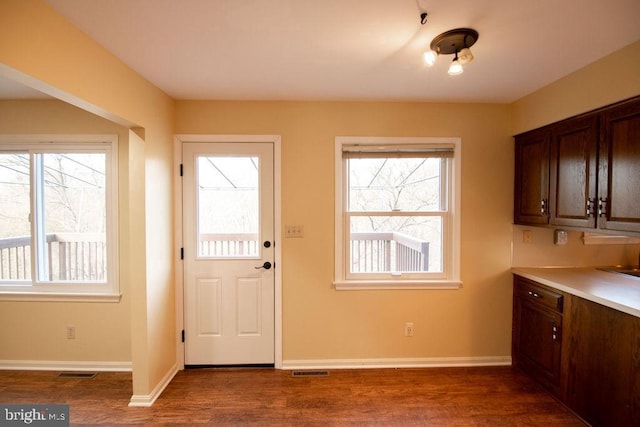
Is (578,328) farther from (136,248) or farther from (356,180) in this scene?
(136,248)

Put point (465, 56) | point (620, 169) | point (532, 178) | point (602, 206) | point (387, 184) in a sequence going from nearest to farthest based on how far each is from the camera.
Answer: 1. point (465, 56)
2. point (620, 169)
3. point (602, 206)
4. point (532, 178)
5. point (387, 184)

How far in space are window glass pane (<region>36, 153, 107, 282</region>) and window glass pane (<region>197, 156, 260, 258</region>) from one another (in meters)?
0.89

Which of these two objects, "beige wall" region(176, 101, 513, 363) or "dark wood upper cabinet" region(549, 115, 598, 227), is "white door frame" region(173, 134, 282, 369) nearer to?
"beige wall" region(176, 101, 513, 363)

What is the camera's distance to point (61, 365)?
238cm

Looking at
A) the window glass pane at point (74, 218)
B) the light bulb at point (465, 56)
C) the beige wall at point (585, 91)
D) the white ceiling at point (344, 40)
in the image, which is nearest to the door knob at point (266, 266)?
the window glass pane at point (74, 218)

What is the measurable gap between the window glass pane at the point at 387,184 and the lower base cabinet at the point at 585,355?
4.02 feet

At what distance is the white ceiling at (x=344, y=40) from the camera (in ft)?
4.20

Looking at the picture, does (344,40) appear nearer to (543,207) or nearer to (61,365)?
(543,207)

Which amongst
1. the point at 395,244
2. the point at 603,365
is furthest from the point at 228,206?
the point at 603,365

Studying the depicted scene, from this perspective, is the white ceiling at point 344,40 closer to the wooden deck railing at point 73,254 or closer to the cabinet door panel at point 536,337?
the wooden deck railing at point 73,254

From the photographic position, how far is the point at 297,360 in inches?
95.6

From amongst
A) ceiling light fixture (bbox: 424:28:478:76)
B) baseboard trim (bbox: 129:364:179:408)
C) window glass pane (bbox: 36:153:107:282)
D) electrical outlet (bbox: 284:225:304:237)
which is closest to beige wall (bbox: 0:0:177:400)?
baseboard trim (bbox: 129:364:179:408)
